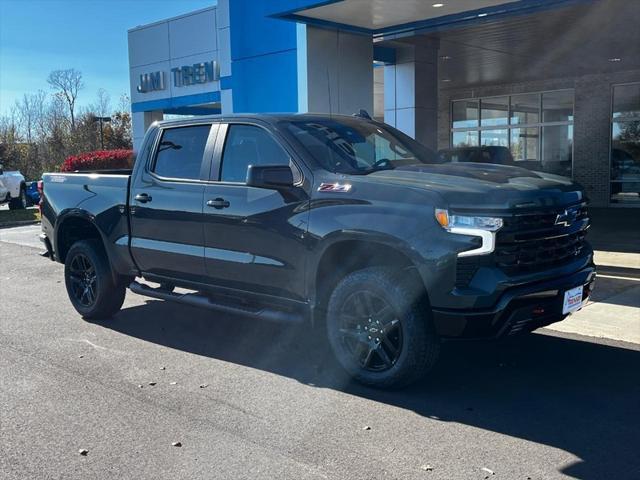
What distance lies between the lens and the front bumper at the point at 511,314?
14.4 ft

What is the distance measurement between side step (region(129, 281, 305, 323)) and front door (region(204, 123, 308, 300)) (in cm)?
16

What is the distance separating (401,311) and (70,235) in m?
4.43

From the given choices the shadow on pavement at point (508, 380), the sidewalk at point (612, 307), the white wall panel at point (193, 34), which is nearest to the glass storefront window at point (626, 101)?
the sidewalk at point (612, 307)

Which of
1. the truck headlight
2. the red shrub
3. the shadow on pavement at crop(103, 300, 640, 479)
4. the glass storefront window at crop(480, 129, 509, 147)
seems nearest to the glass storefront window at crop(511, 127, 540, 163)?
A: the glass storefront window at crop(480, 129, 509, 147)

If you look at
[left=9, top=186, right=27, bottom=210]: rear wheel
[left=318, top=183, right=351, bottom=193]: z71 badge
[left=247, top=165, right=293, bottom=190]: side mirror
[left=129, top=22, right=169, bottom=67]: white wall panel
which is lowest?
[left=9, top=186, right=27, bottom=210]: rear wheel

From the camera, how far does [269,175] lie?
507cm

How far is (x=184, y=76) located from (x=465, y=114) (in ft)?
31.7

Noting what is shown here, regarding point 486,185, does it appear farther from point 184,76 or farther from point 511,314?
point 184,76

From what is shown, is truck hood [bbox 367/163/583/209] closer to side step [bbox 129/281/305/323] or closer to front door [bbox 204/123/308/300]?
front door [bbox 204/123/308/300]

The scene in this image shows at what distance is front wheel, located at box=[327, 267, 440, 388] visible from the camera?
4684 mm

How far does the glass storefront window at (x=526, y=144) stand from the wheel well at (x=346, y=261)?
57.7ft

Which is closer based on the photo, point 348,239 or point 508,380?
point 348,239

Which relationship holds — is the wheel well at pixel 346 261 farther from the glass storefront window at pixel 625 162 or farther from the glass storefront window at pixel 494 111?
the glass storefront window at pixel 494 111

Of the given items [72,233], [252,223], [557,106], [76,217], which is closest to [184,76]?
[557,106]
